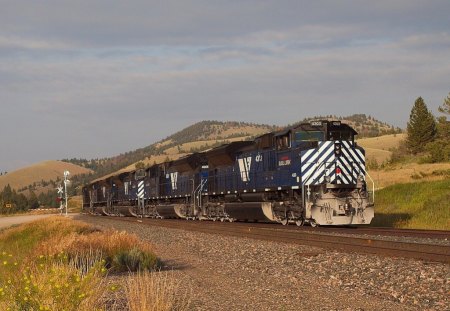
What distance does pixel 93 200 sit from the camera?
69.5 meters

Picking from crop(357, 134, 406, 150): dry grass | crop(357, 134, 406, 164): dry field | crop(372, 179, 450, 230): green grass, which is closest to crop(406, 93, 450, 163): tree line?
crop(357, 134, 406, 164): dry field

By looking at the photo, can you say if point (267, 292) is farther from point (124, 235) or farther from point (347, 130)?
point (347, 130)

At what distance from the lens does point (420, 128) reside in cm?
8731

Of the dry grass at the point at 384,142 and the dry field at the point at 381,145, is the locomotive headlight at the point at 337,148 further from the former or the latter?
the dry grass at the point at 384,142

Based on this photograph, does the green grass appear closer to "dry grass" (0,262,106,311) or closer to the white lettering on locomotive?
the white lettering on locomotive

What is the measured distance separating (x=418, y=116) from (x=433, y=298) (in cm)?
8464

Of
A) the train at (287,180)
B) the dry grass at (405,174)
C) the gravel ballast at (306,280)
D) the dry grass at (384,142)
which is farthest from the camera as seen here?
the dry grass at (384,142)

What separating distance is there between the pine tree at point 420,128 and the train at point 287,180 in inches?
2371

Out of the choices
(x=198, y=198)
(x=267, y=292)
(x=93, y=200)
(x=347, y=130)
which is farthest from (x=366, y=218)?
(x=93, y=200)

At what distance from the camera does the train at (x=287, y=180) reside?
67.7ft

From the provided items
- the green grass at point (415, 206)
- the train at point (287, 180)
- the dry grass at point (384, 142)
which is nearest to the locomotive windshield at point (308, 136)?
the train at point (287, 180)

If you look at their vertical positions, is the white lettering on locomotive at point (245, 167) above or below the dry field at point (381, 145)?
below

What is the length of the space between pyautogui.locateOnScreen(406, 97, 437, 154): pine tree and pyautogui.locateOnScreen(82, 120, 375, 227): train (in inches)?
2371

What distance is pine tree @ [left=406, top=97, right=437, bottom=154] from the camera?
87.1 m
